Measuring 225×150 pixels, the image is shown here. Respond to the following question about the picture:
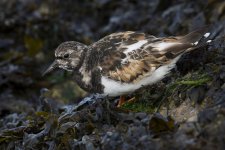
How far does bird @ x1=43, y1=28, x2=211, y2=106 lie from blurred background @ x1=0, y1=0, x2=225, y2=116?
1.43 m

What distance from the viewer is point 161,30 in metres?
6.09

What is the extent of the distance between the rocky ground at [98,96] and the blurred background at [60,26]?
0.5 inches

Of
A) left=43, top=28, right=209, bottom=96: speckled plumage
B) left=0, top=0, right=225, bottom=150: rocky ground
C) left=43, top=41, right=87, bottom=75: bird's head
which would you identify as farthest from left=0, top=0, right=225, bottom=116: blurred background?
left=43, top=28, right=209, bottom=96: speckled plumage

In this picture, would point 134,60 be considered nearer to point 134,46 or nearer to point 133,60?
point 133,60

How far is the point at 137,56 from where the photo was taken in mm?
3793

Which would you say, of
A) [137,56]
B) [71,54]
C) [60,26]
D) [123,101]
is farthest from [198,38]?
[60,26]

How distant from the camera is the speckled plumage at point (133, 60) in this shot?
3.76 meters

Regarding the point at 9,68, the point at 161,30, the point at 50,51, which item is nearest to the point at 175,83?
the point at 161,30

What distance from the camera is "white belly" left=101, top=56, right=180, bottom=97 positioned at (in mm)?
3781

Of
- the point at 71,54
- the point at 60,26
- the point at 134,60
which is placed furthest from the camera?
the point at 60,26

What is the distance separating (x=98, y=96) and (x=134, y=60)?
1.61ft

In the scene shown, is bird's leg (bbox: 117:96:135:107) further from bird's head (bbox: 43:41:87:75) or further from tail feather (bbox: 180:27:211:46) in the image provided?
tail feather (bbox: 180:27:211:46)

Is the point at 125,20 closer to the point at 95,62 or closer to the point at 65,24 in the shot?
the point at 65,24

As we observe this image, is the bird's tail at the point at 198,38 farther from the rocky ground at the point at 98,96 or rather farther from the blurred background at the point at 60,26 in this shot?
the blurred background at the point at 60,26
